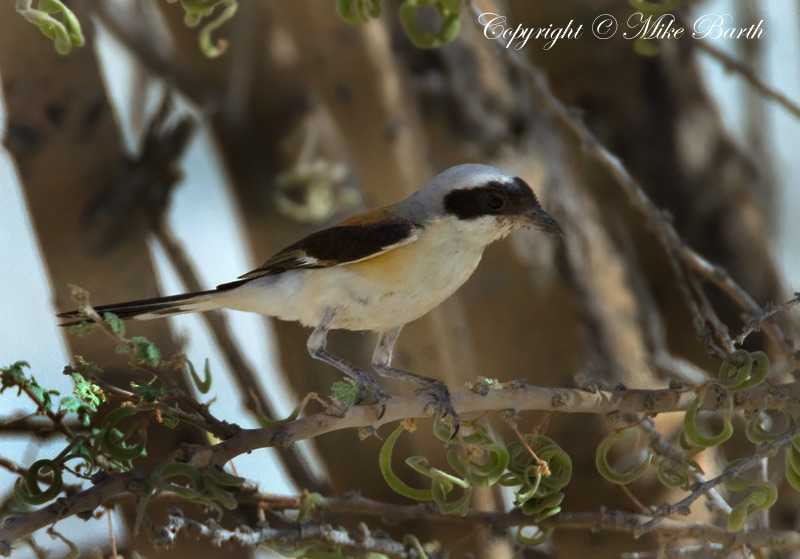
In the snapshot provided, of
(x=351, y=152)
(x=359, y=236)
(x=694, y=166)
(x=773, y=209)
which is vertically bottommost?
(x=773, y=209)

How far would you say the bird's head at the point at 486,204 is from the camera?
197 centimetres

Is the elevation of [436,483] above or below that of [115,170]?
below

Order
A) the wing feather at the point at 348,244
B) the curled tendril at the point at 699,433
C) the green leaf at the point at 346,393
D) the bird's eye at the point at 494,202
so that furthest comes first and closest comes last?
the bird's eye at the point at 494,202 → the wing feather at the point at 348,244 → the green leaf at the point at 346,393 → the curled tendril at the point at 699,433

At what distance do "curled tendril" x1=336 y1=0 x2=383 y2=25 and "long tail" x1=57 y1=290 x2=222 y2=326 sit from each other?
2.45 ft

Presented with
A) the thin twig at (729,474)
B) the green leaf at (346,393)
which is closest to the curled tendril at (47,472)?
the green leaf at (346,393)

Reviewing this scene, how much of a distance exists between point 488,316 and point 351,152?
0.86 metres

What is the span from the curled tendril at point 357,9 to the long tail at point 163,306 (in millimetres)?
748

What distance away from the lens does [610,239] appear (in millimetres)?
3791

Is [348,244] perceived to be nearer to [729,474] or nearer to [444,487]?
Result: [444,487]

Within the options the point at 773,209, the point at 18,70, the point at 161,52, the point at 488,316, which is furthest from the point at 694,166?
the point at 18,70

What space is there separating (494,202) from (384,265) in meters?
0.33

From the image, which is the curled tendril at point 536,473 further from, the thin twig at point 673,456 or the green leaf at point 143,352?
the green leaf at point 143,352

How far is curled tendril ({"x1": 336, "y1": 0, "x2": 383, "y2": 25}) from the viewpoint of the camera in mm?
1661

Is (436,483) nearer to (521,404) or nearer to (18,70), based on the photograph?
(521,404)
